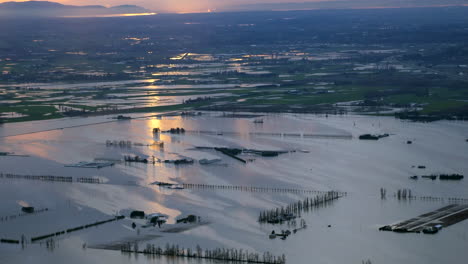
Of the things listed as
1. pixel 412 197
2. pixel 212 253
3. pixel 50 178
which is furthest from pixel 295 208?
pixel 50 178

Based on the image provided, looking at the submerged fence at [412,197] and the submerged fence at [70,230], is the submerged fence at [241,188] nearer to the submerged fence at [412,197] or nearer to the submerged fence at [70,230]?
the submerged fence at [412,197]

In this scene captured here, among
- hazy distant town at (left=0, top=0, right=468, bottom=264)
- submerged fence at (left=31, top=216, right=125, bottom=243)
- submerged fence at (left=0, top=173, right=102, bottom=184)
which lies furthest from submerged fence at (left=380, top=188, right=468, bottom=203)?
submerged fence at (left=0, top=173, right=102, bottom=184)

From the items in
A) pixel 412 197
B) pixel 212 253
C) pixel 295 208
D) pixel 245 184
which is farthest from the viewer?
pixel 245 184

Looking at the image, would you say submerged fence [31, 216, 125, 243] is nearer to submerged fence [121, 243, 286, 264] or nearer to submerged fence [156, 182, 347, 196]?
submerged fence [121, 243, 286, 264]

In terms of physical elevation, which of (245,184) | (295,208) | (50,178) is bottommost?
(50,178)

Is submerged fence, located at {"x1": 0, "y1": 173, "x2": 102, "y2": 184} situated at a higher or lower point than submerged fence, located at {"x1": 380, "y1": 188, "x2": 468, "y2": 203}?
lower

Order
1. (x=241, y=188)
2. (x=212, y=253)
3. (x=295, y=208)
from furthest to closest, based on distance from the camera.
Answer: (x=241, y=188) < (x=295, y=208) < (x=212, y=253)

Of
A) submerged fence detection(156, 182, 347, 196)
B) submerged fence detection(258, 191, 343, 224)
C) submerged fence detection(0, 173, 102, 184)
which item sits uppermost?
submerged fence detection(258, 191, 343, 224)

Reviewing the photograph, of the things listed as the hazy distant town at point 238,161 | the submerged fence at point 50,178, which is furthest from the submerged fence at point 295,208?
the submerged fence at point 50,178

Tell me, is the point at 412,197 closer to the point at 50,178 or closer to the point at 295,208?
the point at 295,208
